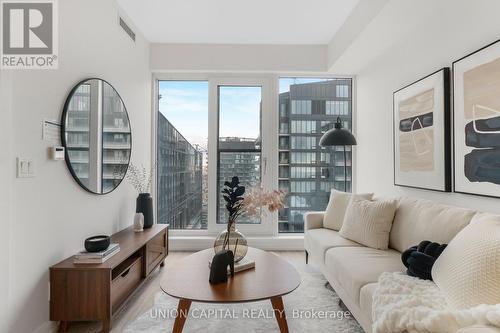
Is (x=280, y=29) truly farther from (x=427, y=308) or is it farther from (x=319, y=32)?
(x=427, y=308)

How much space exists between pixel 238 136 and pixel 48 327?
2.90 metres

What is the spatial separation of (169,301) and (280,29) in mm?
3199

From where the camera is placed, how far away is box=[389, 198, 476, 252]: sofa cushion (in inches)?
67.6

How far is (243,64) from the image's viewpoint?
12.3 ft

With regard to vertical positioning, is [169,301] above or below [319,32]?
below

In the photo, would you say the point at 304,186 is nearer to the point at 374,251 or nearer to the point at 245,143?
the point at 245,143

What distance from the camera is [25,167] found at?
1.65m

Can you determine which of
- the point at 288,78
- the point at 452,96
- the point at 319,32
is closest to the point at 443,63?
the point at 452,96

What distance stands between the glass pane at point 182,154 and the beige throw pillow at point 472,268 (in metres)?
3.09

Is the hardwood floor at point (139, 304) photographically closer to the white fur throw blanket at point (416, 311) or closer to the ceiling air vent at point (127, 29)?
the white fur throw blanket at point (416, 311)

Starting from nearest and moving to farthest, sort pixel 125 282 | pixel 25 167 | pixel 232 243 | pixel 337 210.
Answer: pixel 25 167 < pixel 232 243 < pixel 125 282 < pixel 337 210

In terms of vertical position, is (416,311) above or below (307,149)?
below

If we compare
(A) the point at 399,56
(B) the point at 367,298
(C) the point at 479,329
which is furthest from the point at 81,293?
(A) the point at 399,56

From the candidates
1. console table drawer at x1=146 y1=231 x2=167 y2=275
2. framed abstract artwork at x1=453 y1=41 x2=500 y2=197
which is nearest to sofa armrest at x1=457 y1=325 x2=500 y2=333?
framed abstract artwork at x1=453 y1=41 x2=500 y2=197
